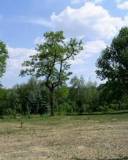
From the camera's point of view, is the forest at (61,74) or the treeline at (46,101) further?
the treeline at (46,101)

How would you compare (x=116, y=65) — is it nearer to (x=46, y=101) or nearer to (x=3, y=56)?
(x=3, y=56)

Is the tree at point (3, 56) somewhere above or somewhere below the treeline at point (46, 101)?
above

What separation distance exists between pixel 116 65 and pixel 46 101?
29.7m

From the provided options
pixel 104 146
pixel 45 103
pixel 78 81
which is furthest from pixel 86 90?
pixel 104 146

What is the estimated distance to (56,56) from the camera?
75.5 metres

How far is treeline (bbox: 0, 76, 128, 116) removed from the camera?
10349 centimetres

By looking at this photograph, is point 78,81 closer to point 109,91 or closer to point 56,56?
point 109,91

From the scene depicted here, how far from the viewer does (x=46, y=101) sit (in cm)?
11481

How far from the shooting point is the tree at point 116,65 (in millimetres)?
88062

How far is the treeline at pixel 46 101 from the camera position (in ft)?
340

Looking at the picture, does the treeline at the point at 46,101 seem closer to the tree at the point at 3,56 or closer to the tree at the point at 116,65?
the tree at the point at 116,65

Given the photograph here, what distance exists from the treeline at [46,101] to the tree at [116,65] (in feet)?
7.46

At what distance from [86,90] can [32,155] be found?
13420 cm

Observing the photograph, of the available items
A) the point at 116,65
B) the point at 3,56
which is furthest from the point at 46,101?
the point at 3,56
